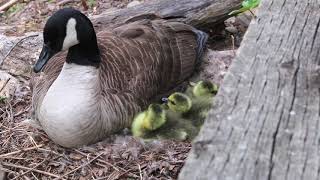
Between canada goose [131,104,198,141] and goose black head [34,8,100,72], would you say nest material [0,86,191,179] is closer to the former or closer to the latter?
canada goose [131,104,198,141]

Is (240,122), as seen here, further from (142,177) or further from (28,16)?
(28,16)

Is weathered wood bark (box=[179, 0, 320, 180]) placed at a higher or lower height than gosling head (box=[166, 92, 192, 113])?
higher

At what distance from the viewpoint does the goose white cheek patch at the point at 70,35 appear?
3.43m

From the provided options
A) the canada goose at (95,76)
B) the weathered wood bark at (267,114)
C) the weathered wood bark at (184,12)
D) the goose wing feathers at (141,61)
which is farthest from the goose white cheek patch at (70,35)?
the weathered wood bark at (267,114)

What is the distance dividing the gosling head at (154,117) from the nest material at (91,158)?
119mm

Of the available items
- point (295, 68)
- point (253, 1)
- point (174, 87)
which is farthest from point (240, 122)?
point (174, 87)

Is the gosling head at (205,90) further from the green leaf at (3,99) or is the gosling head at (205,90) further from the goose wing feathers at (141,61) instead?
the green leaf at (3,99)

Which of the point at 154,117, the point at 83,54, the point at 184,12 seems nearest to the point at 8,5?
the point at 184,12

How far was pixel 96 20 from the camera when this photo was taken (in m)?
4.81

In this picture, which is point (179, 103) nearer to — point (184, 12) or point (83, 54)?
point (83, 54)

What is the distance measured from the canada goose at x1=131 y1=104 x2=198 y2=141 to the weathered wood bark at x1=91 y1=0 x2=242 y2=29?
3.61 feet

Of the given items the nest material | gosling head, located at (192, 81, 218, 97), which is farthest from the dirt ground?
gosling head, located at (192, 81, 218, 97)

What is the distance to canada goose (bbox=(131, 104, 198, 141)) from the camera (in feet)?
11.7

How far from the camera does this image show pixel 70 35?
347cm
